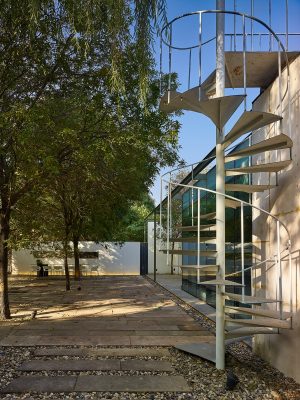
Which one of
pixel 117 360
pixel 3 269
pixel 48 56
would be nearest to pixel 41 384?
pixel 117 360

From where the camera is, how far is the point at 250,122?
465cm

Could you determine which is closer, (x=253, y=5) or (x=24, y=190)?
(x=253, y=5)

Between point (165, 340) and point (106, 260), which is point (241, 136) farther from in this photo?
point (106, 260)

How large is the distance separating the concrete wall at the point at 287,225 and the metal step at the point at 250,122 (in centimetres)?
38

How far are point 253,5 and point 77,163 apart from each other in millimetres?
3947

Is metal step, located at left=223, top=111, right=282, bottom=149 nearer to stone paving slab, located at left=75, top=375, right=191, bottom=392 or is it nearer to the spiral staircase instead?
the spiral staircase

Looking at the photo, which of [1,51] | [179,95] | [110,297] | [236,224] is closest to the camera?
[179,95]

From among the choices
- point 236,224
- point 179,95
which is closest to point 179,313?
point 236,224

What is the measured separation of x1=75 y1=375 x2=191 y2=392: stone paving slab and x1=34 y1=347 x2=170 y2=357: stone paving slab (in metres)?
0.93

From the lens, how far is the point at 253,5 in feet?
17.1

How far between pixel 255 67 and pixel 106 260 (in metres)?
17.1

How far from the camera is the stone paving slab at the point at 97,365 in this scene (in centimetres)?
484

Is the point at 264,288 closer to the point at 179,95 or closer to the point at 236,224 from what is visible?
the point at 236,224

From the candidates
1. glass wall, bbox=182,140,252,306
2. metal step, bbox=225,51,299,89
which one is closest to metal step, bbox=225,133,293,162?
metal step, bbox=225,51,299,89
